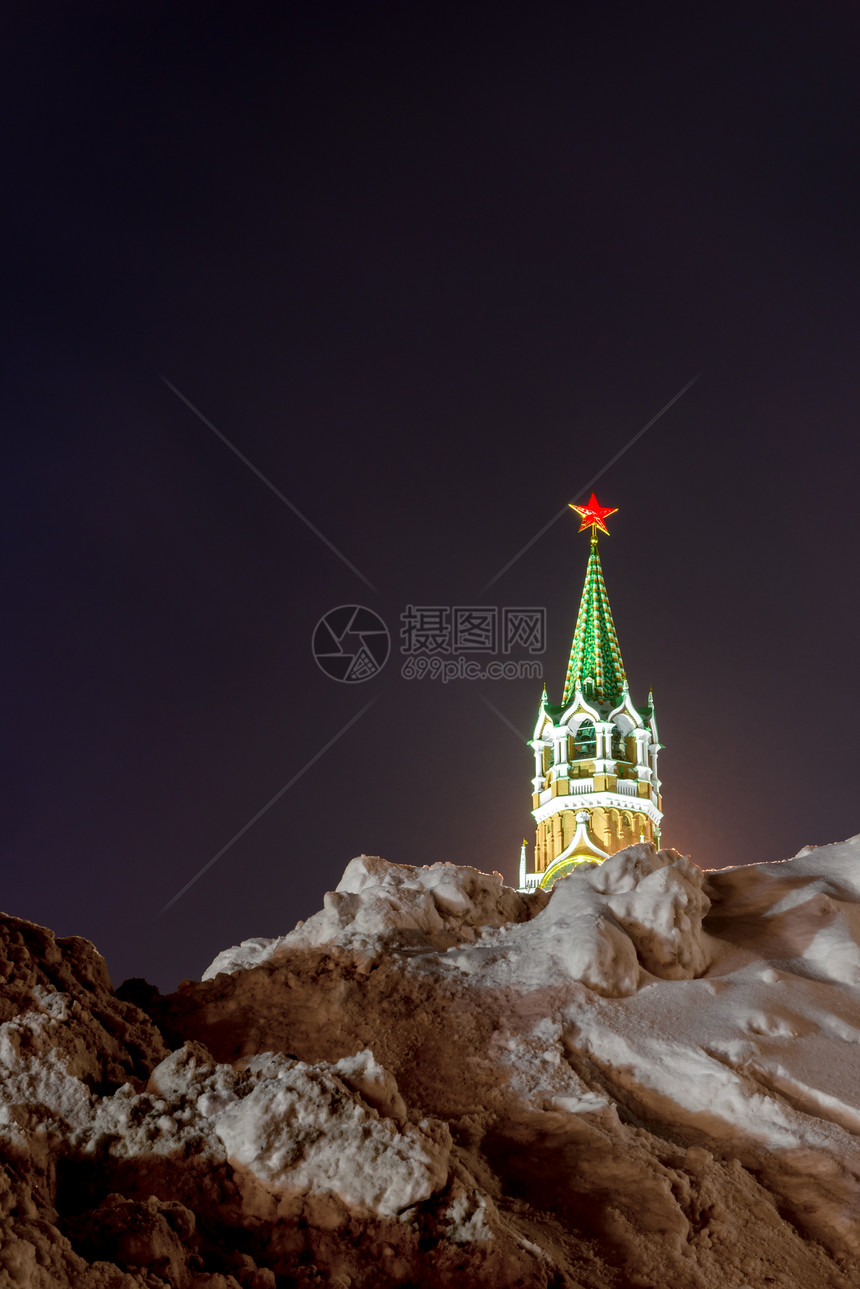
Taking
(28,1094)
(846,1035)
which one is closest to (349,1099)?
(28,1094)

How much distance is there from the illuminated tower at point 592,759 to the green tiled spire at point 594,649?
6 cm

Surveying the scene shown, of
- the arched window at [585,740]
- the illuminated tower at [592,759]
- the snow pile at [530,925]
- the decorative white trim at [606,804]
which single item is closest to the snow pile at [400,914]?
the snow pile at [530,925]

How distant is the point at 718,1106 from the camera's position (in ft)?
21.5

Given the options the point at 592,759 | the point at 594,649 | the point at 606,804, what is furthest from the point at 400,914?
the point at 594,649

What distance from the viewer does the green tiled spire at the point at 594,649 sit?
67.6 metres

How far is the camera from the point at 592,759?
65.4m

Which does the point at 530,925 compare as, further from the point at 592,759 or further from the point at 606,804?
the point at 592,759

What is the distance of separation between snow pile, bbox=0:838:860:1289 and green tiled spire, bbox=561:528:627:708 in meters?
58.7

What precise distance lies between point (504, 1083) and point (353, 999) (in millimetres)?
1238

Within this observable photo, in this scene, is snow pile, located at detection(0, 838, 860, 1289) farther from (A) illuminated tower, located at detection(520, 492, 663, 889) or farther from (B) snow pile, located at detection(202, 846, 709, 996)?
(A) illuminated tower, located at detection(520, 492, 663, 889)

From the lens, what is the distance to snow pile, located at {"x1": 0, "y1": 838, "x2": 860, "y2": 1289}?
4.85 m

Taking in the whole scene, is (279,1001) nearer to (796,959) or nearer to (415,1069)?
(415,1069)

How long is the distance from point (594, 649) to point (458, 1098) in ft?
208

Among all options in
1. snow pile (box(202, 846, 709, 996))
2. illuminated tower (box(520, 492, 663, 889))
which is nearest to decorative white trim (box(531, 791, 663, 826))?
illuminated tower (box(520, 492, 663, 889))
